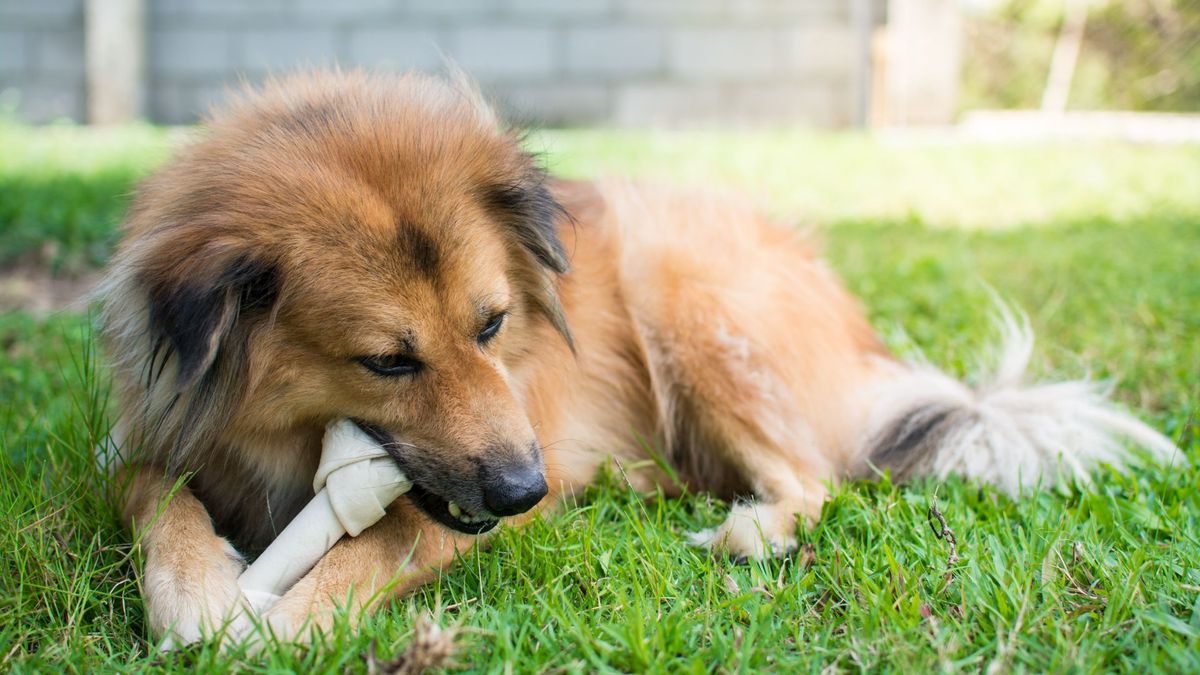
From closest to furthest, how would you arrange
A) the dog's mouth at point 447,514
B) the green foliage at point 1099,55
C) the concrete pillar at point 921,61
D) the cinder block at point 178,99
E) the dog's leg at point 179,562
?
1. the dog's leg at point 179,562
2. the dog's mouth at point 447,514
3. the concrete pillar at point 921,61
4. the cinder block at point 178,99
5. the green foliage at point 1099,55

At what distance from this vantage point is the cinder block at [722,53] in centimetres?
1081

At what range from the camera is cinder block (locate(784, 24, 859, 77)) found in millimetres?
10719

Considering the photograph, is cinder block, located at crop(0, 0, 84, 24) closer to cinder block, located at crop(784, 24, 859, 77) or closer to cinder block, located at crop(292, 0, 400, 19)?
cinder block, located at crop(292, 0, 400, 19)

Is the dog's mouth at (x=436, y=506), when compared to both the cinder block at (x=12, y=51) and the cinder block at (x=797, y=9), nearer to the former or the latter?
the cinder block at (x=797, y=9)

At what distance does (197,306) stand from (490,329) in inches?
27.3

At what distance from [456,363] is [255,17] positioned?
9871 mm

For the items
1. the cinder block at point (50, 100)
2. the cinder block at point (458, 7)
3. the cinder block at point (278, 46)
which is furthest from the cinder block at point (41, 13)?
the cinder block at point (458, 7)

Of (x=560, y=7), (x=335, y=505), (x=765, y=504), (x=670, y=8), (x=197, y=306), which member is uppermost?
(x=670, y=8)

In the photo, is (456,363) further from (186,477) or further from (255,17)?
(255,17)

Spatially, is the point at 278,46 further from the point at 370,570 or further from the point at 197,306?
the point at 370,570

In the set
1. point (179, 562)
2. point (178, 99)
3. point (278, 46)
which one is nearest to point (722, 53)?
point (278, 46)

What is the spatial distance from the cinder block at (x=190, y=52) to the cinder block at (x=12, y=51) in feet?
4.22

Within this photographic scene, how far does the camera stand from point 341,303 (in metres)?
2.20

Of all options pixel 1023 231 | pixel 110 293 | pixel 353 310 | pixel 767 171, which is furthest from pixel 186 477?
pixel 767 171
